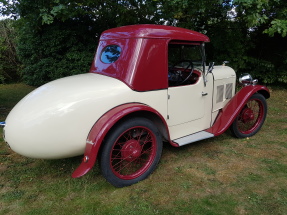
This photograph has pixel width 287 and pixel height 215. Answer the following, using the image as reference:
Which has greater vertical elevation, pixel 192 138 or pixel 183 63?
pixel 183 63

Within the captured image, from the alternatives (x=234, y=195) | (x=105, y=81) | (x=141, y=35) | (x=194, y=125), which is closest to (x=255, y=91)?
(x=194, y=125)

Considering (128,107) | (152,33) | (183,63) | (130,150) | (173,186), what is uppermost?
(152,33)

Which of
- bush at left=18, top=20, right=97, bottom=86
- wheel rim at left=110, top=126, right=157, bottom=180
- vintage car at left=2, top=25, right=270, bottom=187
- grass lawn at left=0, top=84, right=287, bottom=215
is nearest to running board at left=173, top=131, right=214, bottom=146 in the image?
vintage car at left=2, top=25, right=270, bottom=187

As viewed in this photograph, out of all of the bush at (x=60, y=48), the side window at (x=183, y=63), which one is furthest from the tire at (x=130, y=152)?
the bush at (x=60, y=48)

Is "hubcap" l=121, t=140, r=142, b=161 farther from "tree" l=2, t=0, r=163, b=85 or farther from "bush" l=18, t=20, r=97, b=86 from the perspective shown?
"bush" l=18, t=20, r=97, b=86

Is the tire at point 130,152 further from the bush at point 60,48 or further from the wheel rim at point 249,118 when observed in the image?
the bush at point 60,48

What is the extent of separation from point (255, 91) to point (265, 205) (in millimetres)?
1980

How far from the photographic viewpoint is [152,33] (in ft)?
9.14

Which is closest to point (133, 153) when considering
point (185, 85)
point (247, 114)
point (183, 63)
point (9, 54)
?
point (185, 85)

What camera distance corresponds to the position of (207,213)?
89.5 inches

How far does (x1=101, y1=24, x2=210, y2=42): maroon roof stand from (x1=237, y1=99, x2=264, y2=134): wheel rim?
1563 millimetres

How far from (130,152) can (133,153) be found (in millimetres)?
37

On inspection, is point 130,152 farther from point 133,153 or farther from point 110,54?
point 110,54

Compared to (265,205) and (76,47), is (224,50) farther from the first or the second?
(265,205)
